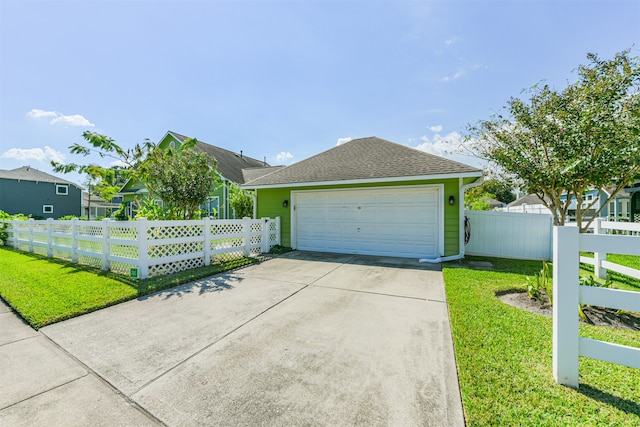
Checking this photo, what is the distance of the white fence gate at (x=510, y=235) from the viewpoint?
25.6 feet

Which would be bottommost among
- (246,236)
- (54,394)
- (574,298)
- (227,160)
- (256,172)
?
(54,394)

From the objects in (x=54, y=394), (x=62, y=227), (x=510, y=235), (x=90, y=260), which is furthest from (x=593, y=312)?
(x=62, y=227)

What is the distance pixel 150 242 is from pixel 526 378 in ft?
21.9

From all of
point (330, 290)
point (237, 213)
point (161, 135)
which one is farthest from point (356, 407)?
point (161, 135)

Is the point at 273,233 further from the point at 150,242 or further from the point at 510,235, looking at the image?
the point at 510,235

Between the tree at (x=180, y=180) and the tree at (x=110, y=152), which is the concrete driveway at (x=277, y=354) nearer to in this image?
the tree at (x=180, y=180)

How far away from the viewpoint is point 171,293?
488 cm

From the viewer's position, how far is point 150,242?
567 centimetres

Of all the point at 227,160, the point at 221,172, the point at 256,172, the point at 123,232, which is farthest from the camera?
the point at 227,160

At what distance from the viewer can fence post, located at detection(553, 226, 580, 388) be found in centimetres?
209

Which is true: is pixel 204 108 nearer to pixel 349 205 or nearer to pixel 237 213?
pixel 237 213

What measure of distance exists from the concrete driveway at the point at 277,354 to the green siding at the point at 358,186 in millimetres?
3378

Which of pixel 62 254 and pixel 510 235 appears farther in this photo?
pixel 62 254

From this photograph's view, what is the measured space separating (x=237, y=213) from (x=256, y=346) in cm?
1150
